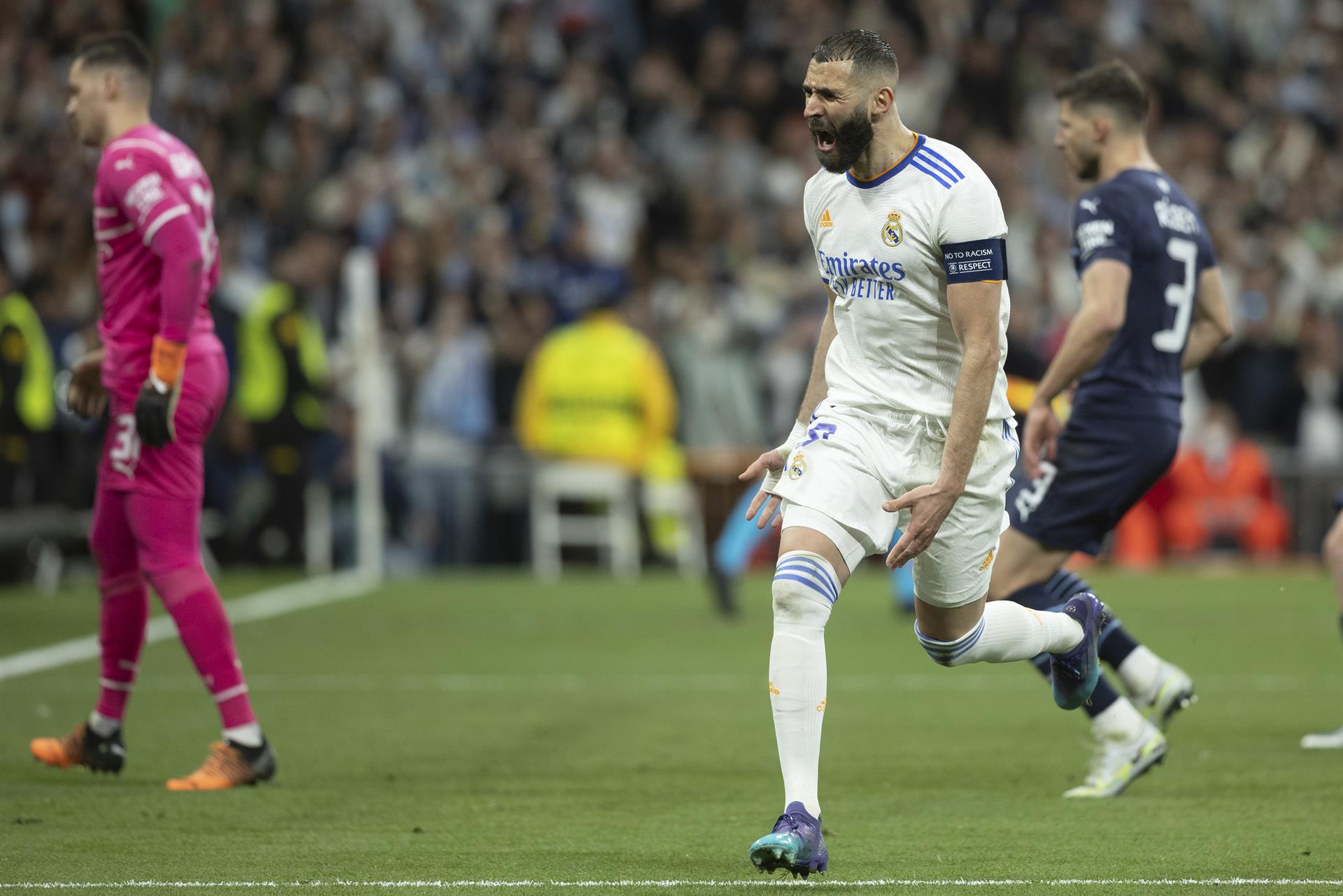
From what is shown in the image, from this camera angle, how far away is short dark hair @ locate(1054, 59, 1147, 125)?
726 cm

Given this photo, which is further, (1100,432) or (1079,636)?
(1100,432)

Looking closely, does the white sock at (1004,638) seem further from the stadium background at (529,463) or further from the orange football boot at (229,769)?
the orange football boot at (229,769)

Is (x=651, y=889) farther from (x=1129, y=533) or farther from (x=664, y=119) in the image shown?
(x=664, y=119)

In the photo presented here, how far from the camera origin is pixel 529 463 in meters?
17.5

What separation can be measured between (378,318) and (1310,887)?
46.3 feet

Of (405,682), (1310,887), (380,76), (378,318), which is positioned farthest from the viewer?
(380,76)

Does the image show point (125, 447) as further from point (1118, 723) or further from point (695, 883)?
point (1118, 723)

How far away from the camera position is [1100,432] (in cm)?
702

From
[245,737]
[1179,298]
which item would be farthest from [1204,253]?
[245,737]

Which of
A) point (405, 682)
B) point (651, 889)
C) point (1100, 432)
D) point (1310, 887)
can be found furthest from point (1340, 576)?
point (405, 682)

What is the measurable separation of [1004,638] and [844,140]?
1.54 meters

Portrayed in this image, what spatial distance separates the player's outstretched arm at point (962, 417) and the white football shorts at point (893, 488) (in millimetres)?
109

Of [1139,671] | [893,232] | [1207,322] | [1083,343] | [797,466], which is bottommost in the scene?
[1139,671]

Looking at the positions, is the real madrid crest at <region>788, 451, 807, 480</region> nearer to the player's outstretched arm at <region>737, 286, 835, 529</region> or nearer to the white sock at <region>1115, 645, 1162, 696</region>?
the player's outstretched arm at <region>737, 286, 835, 529</region>
